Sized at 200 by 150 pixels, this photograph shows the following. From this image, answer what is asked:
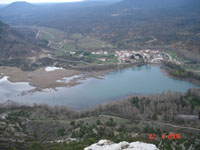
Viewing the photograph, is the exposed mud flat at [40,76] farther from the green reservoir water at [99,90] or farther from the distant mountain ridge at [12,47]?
the distant mountain ridge at [12,47]

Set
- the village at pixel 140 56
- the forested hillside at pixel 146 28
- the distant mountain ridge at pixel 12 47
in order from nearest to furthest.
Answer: the village at pixel 140 56 → the distant mountain ridge at pixel 12 47 → the forested hillside at pixel 146 28

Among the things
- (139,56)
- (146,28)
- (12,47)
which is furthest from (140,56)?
(146,28)

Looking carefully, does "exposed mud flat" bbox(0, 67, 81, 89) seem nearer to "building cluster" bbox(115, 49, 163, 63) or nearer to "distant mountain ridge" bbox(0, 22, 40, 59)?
"distant mountain ridge" bbox(0, 22, 40, 59)

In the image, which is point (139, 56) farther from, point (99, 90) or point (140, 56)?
point (99, 90)

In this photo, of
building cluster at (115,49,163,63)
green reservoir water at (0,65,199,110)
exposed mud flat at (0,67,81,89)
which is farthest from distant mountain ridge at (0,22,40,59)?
building cluster at (115,49,163,63)

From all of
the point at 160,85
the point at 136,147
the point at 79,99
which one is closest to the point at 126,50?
the point at 160,85

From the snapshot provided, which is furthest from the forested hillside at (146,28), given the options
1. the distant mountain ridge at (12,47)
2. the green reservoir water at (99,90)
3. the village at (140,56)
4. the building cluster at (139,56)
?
the distant mountain ridge at (12,47)

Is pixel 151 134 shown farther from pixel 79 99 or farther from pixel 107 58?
pixel 107 58
